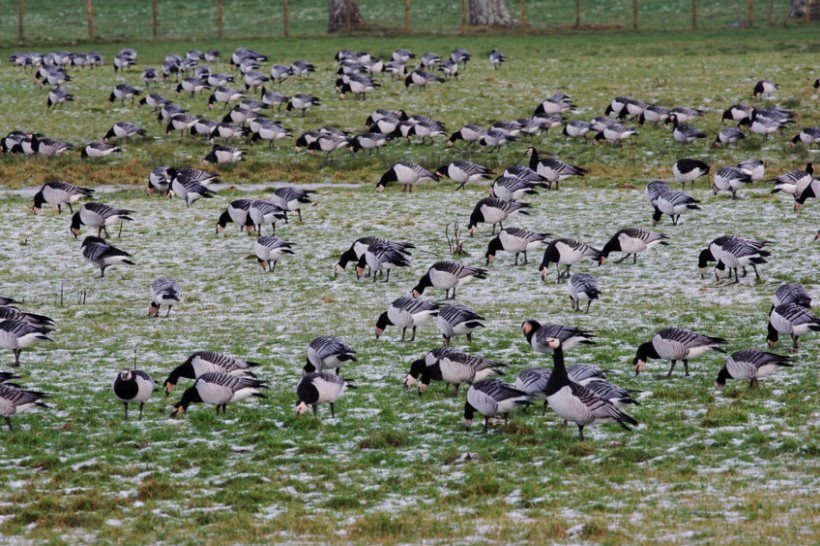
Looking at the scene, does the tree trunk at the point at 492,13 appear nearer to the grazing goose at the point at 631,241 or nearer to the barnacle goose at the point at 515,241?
the barnacle goose at the point at 515,241

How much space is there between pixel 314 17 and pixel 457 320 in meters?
64.6

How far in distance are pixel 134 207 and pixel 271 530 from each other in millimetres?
23825

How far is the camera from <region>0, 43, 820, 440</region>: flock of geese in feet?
50.9

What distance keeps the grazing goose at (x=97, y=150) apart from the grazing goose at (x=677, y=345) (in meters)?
27.5

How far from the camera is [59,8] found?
275ft

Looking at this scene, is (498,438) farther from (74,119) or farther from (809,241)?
(74,119)

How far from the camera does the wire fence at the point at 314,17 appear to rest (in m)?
69.3

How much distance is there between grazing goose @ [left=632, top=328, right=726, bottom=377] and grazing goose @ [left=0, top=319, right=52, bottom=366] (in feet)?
31.9

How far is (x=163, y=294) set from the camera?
2239cm

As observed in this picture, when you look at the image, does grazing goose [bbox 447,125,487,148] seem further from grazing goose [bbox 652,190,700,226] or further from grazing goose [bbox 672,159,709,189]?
grazing goose [bbox 652,190,700,226]

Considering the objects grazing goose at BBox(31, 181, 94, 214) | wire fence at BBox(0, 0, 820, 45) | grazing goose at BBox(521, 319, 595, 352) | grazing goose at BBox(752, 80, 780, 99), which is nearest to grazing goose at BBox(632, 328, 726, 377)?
grazing goose at BBox(521, 319, 595, 352)

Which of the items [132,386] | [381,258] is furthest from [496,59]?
[132,386]

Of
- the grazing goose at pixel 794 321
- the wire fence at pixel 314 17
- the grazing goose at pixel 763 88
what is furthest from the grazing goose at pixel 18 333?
the wire fence at pixel 314 17

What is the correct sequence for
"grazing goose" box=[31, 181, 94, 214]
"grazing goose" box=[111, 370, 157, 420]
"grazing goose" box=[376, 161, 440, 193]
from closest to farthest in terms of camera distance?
"grazing goose" box=[111, 370, 157, 420] < "grazing goose" box=[31, 181, 94, 214] < "grazing goose" box=[376, 161, 440, 193]
